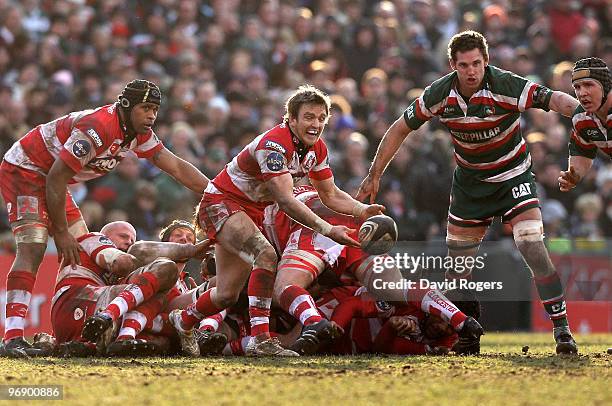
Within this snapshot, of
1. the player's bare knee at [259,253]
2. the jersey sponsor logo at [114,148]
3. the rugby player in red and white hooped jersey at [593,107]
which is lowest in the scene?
the player's bare knee at [259,253]

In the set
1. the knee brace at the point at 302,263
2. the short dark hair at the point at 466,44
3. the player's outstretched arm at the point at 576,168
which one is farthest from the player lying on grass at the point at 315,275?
the short dark hair at the point at 466,44

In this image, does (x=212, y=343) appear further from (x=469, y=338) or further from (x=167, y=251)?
(x=469, y=338)

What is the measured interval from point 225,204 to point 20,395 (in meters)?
3.06

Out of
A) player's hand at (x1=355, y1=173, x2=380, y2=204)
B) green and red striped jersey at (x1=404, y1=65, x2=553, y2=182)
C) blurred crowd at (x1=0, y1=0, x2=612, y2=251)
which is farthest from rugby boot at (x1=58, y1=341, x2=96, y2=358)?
blurred crowd at (x1=0, y1=0, x2=612, y2=251)

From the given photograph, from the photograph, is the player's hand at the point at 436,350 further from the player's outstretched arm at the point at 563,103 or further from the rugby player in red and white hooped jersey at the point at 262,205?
the player's outstretched arm at the point at 563,103

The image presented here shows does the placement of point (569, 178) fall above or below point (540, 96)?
below

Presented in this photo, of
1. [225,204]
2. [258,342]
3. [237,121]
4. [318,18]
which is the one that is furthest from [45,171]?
[318,18]

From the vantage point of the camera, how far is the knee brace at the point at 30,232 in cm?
951

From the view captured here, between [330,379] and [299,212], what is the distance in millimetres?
1873

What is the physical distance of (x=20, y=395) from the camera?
622 cm

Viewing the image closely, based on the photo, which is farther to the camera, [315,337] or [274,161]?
[274,161]

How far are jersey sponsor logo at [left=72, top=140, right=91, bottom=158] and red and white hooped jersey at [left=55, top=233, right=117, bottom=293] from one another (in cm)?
81

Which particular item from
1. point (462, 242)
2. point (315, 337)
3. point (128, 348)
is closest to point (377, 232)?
point (315, 337)
